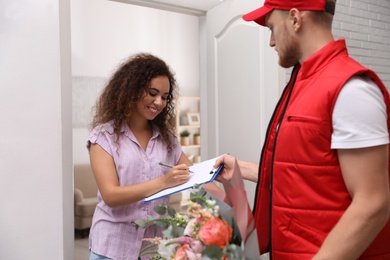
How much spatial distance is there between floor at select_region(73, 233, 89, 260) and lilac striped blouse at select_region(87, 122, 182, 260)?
10.8 ft

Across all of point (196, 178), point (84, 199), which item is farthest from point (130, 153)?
point (84, 199)

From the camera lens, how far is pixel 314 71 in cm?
115

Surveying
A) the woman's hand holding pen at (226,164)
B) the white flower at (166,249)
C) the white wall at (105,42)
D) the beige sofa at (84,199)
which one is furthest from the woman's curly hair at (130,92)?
the white wall at (105,42)

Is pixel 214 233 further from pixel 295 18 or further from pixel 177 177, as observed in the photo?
pixel 177 177

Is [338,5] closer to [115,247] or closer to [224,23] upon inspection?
[224,23]

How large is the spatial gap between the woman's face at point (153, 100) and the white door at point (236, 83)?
2.60ft

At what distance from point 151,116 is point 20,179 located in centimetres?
72

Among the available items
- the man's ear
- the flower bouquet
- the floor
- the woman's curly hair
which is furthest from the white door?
the floor

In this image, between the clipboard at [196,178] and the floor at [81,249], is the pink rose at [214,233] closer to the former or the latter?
the clipboard at [196,178]

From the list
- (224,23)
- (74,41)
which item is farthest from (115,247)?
(74,41)

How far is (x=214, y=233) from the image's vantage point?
33.8 inches

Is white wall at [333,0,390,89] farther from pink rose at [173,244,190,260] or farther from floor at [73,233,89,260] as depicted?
floor at [73,233,89,260]

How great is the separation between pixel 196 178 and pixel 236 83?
1282 millimetres

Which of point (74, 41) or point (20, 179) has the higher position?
point (74, 41)
